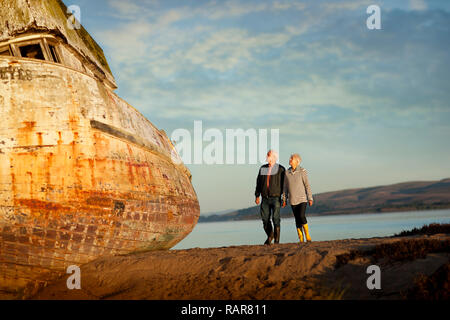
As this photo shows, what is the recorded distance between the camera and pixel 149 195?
8242 millimetres

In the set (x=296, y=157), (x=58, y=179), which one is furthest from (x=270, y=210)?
(x=58, y=179)

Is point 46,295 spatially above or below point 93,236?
below

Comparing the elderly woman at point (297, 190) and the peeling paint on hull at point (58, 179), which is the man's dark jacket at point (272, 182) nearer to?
the elderly woman at point (297, 190)

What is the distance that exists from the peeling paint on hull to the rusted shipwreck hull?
0.02 m

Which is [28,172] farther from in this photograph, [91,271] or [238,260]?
[238,260]

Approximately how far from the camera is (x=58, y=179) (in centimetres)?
661

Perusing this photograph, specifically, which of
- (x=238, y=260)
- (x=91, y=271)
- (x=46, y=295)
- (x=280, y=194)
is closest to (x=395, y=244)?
(x=238, y=260)

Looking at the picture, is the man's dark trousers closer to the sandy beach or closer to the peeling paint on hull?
the sandy beach

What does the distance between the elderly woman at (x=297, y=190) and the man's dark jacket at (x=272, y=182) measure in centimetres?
16

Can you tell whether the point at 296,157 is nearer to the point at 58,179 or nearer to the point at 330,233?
the point at 58,179

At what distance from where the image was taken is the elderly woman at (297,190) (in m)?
7.88
